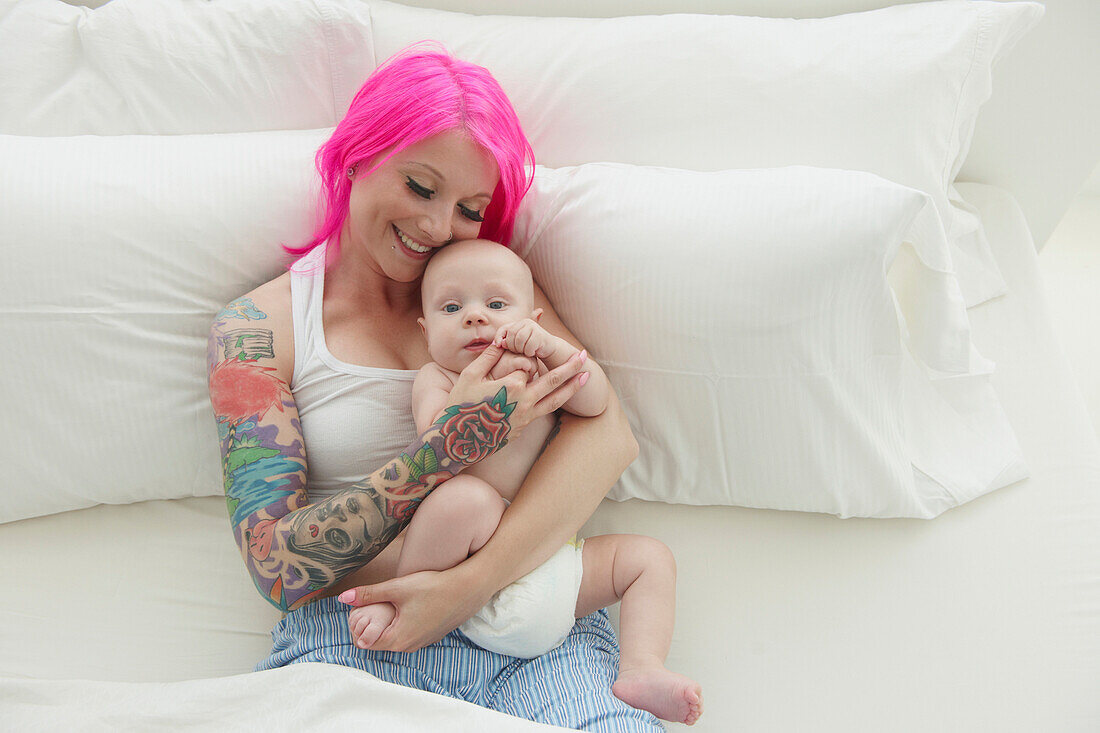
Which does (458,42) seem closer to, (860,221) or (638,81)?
(638,81)

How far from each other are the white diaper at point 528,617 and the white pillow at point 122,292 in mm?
558

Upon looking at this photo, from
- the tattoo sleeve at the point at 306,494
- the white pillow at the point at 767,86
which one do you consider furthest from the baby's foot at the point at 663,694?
the white pillow at the point at 767,86

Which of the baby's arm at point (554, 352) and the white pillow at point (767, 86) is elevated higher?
the white pillow at point (767, 86)

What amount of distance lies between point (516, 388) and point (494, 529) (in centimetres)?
21

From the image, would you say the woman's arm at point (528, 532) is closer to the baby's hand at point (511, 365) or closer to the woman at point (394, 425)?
the woman at point (394, 425)

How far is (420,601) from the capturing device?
3.52ft

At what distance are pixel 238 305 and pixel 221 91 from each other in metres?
0.46

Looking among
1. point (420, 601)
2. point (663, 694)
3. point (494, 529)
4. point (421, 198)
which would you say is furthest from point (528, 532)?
point (421, 198)

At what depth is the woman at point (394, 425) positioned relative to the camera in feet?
3.54

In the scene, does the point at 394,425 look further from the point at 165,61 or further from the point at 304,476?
the point at 165,61

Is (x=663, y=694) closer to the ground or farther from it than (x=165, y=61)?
closer to the ground

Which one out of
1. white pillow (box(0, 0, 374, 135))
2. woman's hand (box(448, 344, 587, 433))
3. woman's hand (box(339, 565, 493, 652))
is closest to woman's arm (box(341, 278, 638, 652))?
woman's hand (box(339, 565, 493, 652))

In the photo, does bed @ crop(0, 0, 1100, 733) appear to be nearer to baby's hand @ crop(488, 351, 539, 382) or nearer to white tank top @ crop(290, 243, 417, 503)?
white tank top @ crop(290, 243, 417, 503)

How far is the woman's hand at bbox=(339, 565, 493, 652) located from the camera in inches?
42.0
